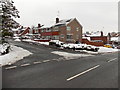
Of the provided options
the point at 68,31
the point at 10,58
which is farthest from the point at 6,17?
the point at 68,31

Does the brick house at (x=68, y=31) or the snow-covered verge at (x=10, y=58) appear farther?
the brick house at (x=68, y=31)

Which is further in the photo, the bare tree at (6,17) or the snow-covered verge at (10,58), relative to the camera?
the bare tree at (6,17)

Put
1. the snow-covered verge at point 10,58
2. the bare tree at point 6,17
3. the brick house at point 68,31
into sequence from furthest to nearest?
the brick house at point 68,31 → the bare tree at point 6,17 → the snow-covered verge at point 10,58

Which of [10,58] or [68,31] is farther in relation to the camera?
[68,31]

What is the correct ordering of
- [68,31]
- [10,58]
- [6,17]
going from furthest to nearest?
[68,31]
[6,17]
[10,58]

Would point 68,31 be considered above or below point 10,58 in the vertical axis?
above

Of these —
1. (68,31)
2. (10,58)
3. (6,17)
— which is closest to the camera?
(10,58)

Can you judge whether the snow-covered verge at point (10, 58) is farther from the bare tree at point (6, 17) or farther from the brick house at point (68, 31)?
the brick house at point (68, 31)

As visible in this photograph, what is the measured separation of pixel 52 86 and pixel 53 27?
53.3 m

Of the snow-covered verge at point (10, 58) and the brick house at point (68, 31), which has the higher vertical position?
the brick house at point (68, 31)

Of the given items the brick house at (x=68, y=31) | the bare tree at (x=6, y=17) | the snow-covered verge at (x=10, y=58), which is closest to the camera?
the snow-covered verge at (x=10, y=58)

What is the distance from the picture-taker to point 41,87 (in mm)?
6590

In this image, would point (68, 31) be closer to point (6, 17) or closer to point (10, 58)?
point (6, 17)

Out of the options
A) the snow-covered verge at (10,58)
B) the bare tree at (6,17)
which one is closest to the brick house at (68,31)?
the bare tree at (6,17)
